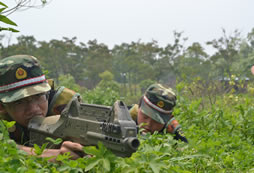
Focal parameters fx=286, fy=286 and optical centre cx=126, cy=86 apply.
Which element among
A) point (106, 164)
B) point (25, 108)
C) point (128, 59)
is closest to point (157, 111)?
point (25, 108)

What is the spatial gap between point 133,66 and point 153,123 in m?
37.2

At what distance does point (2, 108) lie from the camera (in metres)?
2.33

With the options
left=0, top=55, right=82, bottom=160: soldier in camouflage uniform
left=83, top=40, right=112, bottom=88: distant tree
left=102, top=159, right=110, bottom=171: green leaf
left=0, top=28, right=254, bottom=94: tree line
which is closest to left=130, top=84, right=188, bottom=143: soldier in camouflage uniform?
left=0, top=55, right=82, bottom=160: soldier in camouflage uniform

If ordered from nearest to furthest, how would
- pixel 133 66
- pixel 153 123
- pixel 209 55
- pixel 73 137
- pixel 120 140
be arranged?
pixel 120 140, pixel 73 137, pixel 153 123, pixel 133 66, pixel 209 55

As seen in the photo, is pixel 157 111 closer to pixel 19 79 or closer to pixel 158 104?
pixel 158 104

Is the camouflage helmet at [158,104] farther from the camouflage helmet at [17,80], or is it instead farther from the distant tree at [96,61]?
the distant tree at [96,61]

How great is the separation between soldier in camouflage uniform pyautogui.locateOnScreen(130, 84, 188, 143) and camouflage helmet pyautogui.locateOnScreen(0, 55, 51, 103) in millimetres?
1293

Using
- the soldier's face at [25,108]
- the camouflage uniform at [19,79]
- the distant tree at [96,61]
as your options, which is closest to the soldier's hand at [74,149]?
the camouflage uniform at [19,79]

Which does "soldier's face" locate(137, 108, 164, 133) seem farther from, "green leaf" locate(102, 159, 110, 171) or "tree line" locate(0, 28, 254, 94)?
"tree line" locate(0, 28, 254, 94)

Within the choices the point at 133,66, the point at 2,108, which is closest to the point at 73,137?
the point at 2,108

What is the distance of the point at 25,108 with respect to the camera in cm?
220

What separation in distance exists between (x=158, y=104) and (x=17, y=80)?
1.57 m

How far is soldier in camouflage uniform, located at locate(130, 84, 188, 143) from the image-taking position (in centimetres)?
310

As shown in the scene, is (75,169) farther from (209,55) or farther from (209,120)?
(209,55)
